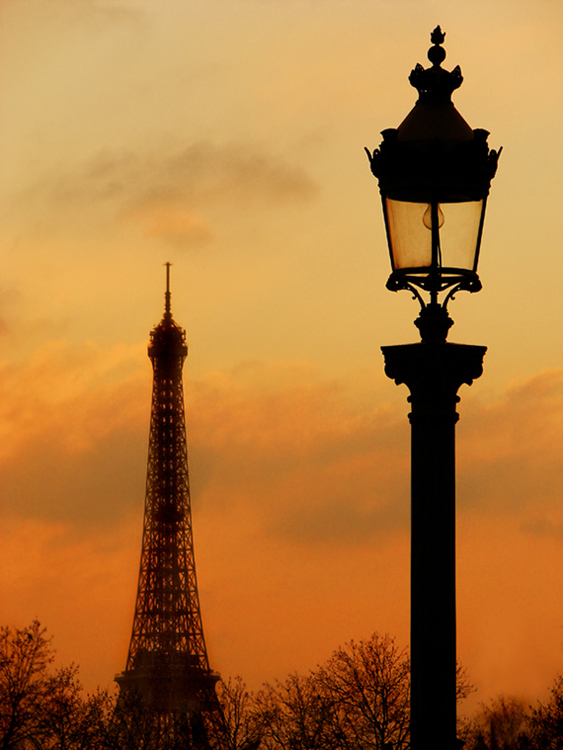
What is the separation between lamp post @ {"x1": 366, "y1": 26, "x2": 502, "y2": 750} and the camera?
40.3 feet

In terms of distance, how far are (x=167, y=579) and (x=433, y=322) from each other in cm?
10844

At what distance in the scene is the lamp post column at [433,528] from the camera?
12195 millimetres

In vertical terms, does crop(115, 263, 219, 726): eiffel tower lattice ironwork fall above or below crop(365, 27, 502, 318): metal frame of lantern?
above

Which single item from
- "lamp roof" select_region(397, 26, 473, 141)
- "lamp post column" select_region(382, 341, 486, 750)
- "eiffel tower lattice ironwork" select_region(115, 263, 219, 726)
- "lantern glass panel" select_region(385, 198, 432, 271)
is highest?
"eiffel tower lattice ironwork" select_region(115, 263, 219, 726)

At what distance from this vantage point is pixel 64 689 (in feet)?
249

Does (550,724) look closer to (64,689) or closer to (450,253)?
(64,689)

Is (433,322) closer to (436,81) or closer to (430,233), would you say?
(430,233)

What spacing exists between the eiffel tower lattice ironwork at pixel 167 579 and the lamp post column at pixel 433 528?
104 m

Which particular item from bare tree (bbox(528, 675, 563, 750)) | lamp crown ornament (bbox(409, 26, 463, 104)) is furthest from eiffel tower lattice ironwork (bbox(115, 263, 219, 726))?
lamp crown ornament (bbox(409, 26, 463, 104))

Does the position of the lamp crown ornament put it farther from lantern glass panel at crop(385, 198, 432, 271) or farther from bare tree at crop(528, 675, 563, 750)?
bare tree at crop(528, 675, 563, 750)

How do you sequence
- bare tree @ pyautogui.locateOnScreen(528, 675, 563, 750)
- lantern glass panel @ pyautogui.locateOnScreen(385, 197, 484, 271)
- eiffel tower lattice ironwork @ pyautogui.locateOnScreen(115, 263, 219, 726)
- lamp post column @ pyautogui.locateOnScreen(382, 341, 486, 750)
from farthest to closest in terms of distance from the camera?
eiffel tower lattice ironwork @ pyautogui.locateOnScreen(115, 263, 219, 726) → bare tree @ pyautogui.locateOnScreen(528, 675, 563, 750) → lantern glass panel @ pyautogui.locateOnScreen(385, 197, 484, 271) → lamp post column @ pyautogui.locateOnScreen(382, 341, 486, 750)

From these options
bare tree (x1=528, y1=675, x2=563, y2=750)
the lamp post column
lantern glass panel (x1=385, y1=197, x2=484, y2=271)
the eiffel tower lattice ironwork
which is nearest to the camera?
the lamp post column

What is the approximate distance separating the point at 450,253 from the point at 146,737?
65429mm

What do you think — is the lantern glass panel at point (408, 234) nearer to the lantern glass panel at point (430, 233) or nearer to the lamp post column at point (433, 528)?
the lantern glass panel at point (430, 233)
